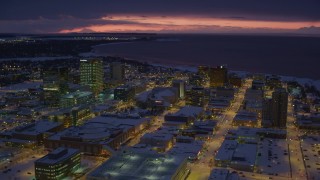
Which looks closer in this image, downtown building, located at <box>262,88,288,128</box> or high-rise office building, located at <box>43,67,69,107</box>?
downtown building, located at <box>262,88,288,128</box>

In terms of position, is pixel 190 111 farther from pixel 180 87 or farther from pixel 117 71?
pixel 117 71

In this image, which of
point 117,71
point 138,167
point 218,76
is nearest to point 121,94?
point 117,71

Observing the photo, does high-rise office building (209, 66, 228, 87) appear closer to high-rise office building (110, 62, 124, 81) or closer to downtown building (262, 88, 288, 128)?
high-rise office building (110, 62, 124, 81)

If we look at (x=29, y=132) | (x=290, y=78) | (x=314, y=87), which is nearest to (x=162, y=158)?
(x=29, y=132)


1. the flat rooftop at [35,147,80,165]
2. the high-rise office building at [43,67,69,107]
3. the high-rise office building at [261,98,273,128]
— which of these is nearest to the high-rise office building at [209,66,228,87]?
the high-rise office building at [261,98,273,128]

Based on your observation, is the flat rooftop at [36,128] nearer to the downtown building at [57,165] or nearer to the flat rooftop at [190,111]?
the downtown building at [57,165]

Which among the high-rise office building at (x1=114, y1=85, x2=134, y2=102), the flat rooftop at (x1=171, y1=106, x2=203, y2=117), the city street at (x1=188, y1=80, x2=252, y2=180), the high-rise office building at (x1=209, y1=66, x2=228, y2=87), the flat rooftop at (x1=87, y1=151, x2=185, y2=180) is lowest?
the city street at (x1=188, y1=80, x2=252, y2=180)

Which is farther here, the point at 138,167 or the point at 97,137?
the point at 97,137

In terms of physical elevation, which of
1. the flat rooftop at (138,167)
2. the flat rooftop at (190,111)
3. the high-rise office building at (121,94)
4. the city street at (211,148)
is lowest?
the city street at (211,148)

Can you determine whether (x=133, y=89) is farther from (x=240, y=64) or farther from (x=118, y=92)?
(x=240, y=64)

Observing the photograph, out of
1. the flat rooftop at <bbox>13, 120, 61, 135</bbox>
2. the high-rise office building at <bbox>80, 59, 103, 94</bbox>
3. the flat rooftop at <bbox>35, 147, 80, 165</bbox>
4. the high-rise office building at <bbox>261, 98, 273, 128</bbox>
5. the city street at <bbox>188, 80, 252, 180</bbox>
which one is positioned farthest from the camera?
the high-rise office building at <bbox>80, 59, 103, 94</bbox>

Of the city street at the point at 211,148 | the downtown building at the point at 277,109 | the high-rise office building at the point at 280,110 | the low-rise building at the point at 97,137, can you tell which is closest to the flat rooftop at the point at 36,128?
the low-rise building at the point at 97,137
